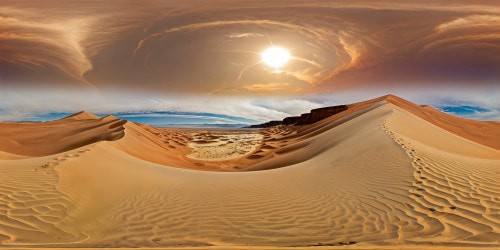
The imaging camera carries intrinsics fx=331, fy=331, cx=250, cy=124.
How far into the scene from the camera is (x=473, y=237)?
4762 mm

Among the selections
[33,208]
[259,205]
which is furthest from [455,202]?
[33,208]

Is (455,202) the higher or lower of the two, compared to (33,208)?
lower

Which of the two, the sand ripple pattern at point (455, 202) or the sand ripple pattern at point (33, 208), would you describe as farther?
the sand ripple pattern at point (33, 208)

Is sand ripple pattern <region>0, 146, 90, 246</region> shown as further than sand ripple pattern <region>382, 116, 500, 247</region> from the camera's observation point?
Yes

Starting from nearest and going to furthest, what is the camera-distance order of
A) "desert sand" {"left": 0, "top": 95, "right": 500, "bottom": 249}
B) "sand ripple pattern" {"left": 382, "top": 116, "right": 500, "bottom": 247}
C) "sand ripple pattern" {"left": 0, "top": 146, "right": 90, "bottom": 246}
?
"sand ripple pattern" {"left": 382, "top": 116, "right": 500, "bottom": 247}
"desert sand" {"left": 0, "top": 95, "right": 500, "bottom": 249}
"sand ripple pattern" {"left": 0, "top": 146, "right": 90, "bottom": 246}

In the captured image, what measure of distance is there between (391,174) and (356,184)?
0.96 meters

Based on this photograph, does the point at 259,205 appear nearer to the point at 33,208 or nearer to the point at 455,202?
the point at 455,202

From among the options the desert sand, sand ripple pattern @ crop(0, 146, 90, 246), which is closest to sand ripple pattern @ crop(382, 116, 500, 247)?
the desert sand

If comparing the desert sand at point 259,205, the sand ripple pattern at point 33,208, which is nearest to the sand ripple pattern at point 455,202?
the desert sand at point 259,205

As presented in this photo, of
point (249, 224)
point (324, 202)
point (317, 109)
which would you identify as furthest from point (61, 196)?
point (317, 109)

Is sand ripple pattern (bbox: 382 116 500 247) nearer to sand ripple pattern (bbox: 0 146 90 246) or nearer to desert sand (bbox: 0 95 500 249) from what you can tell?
desert sand (bbox: 0 95 500 249)

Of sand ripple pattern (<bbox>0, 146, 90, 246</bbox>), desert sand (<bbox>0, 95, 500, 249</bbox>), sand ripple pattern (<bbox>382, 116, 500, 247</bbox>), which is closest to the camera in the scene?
sand ripple pattern (<bbox>382, 116, 500, 247</bbox>)

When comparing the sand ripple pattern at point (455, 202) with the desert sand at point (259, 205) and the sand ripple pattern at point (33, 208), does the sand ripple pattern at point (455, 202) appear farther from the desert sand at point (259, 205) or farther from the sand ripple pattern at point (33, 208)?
the sand ripple pattern at point (33, 208)

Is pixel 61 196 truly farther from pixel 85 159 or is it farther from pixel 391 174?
pixel 391 174
